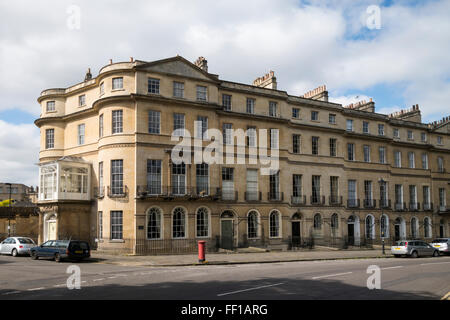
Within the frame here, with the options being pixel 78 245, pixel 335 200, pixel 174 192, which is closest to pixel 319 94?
pixel 335 200

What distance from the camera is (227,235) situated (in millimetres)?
33969

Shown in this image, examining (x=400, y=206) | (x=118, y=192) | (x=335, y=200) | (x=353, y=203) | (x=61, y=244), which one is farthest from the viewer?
(x=400, y=206)

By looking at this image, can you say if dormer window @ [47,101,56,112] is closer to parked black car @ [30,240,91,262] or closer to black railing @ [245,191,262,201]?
parked black car @ [30,240,91,262]

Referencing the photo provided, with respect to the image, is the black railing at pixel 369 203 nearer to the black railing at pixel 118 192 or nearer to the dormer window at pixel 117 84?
the black railing at pixel 118 192

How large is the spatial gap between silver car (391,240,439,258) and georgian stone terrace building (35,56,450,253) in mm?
5913

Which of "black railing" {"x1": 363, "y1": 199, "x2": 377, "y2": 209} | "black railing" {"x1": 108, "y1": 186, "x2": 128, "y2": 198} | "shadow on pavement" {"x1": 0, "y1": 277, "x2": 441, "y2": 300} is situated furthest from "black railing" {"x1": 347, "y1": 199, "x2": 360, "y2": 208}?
"shadow on pavement" {"x1": 0, "y1": 277, "x2": 441, "y2": 300}

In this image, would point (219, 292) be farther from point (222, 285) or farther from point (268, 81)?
point (268, 81)

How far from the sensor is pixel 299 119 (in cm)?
3966

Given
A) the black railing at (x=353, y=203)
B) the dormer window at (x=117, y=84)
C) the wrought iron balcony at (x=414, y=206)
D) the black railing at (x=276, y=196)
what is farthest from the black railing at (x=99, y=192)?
the wrought iron balcony at (x=414, y=206)

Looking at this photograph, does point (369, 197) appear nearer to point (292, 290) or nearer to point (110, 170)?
point (110, 170)

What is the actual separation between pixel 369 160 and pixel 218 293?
36.1 m

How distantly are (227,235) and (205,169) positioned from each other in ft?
19.2

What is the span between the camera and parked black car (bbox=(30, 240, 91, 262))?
24.0 m

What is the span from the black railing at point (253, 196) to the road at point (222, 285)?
53.6 feet
